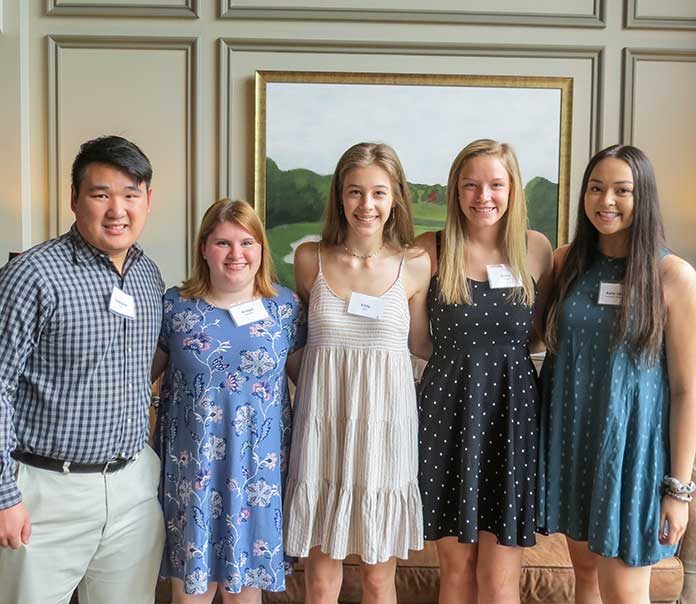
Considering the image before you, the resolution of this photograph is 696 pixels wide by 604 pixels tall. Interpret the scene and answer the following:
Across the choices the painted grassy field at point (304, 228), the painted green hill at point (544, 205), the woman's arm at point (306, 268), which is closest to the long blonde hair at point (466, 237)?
the woman's arm at point (306, 268)

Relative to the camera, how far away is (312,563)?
188cm

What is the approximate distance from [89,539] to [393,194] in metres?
1.19

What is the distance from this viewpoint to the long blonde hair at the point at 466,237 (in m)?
1.83

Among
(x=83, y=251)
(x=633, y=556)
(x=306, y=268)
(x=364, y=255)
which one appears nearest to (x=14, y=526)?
(x=83, y=251)

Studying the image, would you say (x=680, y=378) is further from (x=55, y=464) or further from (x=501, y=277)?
(x=55, y=464)

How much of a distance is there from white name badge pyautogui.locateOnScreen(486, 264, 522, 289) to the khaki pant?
103cm

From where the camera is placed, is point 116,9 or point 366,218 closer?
point 366,218

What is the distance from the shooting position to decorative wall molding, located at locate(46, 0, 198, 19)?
3422 millimetres

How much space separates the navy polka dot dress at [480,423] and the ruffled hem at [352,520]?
0.26 feet

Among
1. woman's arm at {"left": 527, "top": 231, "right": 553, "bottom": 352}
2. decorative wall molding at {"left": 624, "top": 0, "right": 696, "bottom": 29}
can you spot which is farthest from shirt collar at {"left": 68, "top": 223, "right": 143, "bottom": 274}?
decorative wall molding at {"left": 624, "top": 0, "right": 696, "bottom": 29}

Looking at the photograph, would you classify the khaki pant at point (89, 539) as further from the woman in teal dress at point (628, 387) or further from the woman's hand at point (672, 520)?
the woman's hand at point (672, 520)

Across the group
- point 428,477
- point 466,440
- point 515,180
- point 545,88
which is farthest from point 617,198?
point 545,88

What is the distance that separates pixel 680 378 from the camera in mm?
1642

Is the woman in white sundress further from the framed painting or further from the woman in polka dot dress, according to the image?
the framed painting
